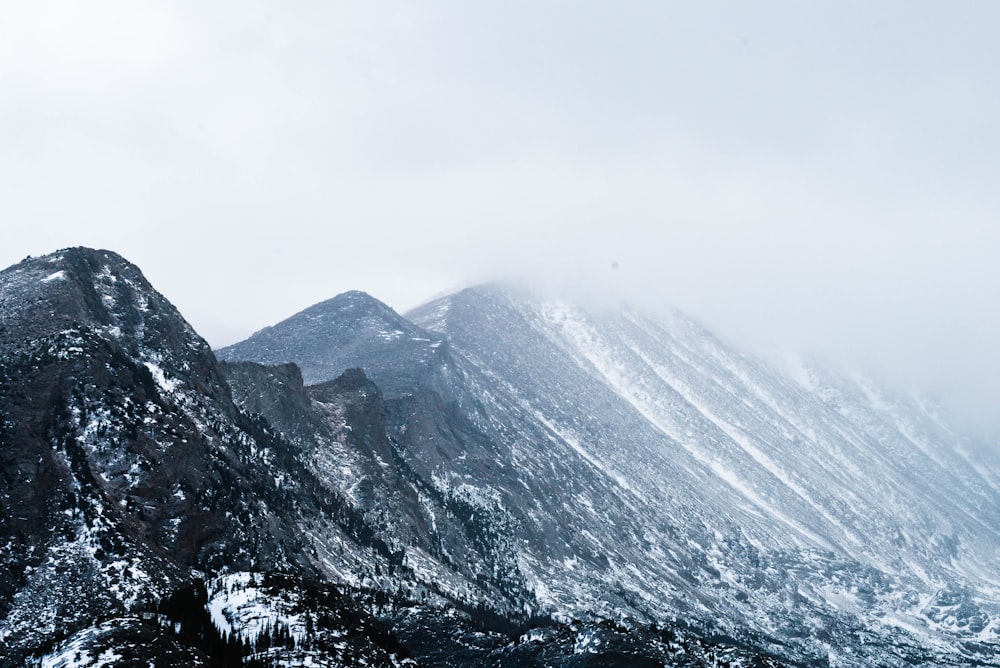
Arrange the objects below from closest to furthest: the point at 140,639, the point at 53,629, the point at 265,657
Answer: the point at 140,639
the point at 265,657
the point at 53,629

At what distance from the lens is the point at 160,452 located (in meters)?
154

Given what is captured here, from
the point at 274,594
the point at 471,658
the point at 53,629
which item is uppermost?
the point at 274,594

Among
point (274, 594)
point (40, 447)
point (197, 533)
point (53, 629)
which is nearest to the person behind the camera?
point (274, 594)

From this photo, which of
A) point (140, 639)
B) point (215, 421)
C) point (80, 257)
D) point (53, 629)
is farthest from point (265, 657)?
point (80, 257)

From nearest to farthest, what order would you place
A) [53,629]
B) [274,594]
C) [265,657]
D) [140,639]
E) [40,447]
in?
[140,639]
[265,657]
[274,594]
[53,629]
[40,447]

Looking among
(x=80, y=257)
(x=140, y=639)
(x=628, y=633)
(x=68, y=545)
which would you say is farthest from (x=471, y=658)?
(x=80, y=257)

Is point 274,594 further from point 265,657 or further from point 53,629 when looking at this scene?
point 53,629

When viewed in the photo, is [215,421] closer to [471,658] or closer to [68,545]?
[68,545]

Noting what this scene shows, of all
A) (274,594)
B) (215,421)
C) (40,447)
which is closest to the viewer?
(274,594)

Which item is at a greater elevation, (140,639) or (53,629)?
(140,639)

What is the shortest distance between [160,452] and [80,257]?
194 ft

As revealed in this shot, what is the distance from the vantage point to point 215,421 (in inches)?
7402

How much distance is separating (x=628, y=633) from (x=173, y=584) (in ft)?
202

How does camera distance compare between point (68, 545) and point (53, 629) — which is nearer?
point (53, 629)
